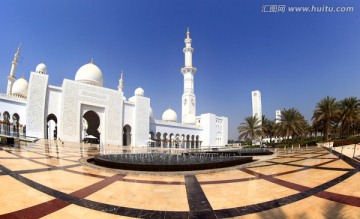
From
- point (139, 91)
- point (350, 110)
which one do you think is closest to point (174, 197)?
point (350, 110)

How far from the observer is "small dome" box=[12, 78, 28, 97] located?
3897 cm

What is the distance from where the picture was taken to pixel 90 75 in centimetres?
3656

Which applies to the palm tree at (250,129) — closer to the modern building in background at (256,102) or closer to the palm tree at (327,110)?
the palm tree at (327,110)

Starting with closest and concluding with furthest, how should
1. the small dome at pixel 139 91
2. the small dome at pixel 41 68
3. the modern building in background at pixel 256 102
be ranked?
1. the small dome at pixel 41 68
2. the small dome at pixel 139 91
3. the modern building in background at pixel 256 102

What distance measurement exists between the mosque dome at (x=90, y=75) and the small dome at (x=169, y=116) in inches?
777

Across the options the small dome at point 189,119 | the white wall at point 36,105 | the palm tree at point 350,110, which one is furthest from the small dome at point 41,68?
the palm tree at point 350,110

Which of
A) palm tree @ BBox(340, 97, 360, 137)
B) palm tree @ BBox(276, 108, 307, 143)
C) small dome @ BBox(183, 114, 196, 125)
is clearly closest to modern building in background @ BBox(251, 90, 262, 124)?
small dome @ BBox(183, 114, 196, 125)

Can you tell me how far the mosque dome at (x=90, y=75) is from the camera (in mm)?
36134

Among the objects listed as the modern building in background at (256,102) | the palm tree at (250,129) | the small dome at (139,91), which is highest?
the small dome at (139,91)

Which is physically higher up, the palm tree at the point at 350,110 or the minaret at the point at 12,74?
the minaret at the point at 12,74

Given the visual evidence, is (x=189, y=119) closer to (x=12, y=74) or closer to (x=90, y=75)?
(x=90, y=75)

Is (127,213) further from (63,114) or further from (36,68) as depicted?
(36,68)

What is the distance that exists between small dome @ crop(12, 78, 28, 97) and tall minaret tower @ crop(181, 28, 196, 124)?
33.6m

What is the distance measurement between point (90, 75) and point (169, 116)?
22659 millimetres
